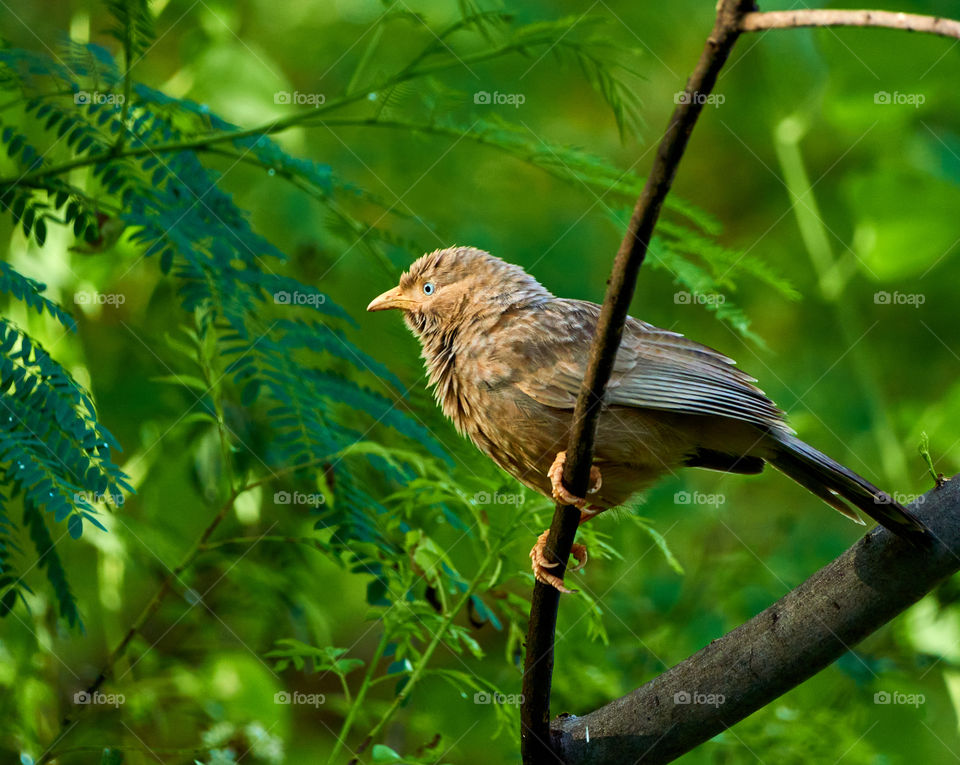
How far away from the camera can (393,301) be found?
4.42 m

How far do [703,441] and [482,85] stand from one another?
2.84 m

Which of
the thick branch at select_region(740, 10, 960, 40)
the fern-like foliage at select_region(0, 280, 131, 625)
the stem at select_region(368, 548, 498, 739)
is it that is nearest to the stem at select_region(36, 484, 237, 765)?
the fern-like foliage at select_region(0, 280, 131, 625)

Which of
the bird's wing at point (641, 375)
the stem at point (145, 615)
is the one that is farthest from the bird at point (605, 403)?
the stem at point (145, 615)

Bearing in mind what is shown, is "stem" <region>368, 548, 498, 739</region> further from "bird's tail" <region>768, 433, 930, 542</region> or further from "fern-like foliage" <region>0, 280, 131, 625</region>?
"bird's tail" <region>768, 433, 930, 542</region>

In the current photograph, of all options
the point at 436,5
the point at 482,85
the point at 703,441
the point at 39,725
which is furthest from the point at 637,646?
the point at 436,5

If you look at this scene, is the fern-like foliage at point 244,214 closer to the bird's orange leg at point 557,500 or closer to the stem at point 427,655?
the stem at point 427,655

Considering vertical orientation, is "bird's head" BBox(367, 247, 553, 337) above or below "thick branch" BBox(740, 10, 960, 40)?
below

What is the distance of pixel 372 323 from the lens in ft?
17.0

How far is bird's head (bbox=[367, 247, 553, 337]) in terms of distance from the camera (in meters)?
4.07

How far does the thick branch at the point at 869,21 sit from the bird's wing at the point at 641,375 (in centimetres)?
180

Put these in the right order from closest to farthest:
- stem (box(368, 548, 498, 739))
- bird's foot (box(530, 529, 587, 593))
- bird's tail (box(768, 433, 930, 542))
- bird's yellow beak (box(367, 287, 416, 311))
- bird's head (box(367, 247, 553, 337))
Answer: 1. bird's foot (box(530, 529, 587, 593))
2. stem (box(368, 548, 498, 739))
3. bird's tail (box(768, 433, 930, 542))
4. bird's head (box(367, 247, 553, 337))
5. bird's yellow beak (box(367, 287, 416, 311))

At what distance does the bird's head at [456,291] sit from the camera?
13.3 feet

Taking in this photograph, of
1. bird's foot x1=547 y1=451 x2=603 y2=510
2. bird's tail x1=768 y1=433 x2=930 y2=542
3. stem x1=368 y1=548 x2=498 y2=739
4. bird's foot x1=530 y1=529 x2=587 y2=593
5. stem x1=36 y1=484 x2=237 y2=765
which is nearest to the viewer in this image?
bird's foot x1=547 y1=451 x2=603 y2=510

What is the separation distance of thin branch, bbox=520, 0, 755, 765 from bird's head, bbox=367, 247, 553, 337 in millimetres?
1271
